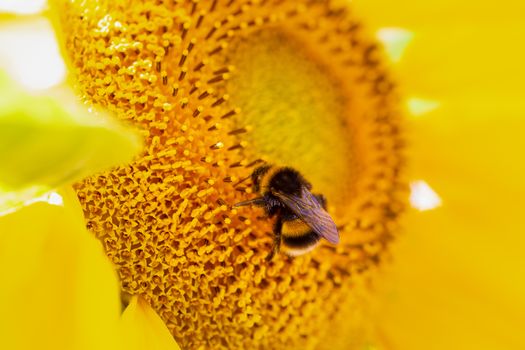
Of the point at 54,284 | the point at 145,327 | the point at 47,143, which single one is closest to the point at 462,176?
the point at 145,327

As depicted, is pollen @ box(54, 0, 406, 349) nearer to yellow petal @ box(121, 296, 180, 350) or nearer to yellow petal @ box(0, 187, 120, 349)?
yellow petal @ box(121, 296, 180, 350)

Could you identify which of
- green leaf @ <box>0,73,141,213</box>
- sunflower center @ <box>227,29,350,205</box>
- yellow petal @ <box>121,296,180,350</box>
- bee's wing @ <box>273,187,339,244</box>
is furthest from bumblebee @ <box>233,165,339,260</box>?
green leaf @ <box>0,73,141,213</box>

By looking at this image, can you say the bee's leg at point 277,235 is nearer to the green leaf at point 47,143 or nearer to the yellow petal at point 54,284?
the yellow petal at point 54,284

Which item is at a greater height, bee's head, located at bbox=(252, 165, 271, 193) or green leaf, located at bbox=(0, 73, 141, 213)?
bee's head, located at bbox=(252, 165, 271, 193)

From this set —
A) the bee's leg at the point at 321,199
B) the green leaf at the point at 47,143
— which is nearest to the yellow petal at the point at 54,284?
the green leaf at the point at 47,143

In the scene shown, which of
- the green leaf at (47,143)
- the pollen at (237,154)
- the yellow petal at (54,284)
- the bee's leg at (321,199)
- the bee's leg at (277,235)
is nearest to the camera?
the green leaf at (47,143)

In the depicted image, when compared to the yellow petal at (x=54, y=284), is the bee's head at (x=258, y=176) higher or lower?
higher
